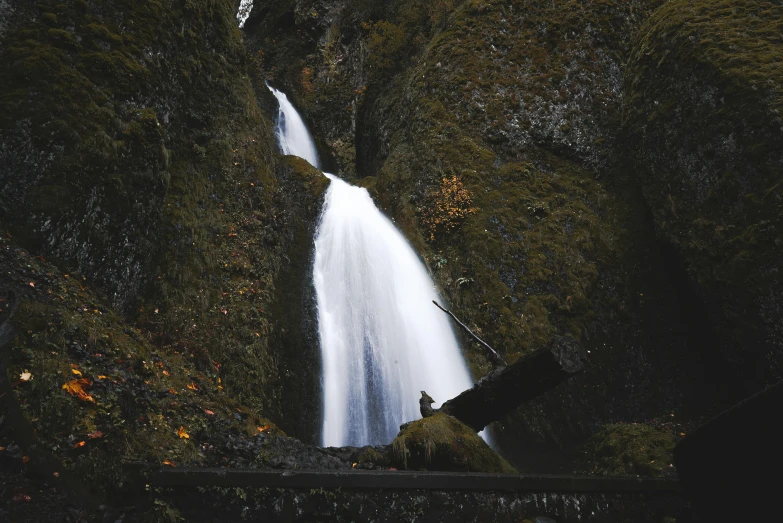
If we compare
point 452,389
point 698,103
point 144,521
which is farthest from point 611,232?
point 144,521

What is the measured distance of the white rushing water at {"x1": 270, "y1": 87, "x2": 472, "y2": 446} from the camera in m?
7.87

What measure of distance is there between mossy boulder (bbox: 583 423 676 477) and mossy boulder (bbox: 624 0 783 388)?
2.39 m

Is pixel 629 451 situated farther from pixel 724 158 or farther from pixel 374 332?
pixel 724 158

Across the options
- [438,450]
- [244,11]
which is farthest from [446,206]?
[244,11]

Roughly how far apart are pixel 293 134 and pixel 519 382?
15043 millimetres

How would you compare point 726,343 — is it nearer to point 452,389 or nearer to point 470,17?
point 452,389

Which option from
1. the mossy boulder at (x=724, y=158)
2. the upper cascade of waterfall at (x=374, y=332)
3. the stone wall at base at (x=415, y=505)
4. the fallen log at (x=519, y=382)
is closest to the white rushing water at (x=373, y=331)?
the upper cascade of waterfall at (x=374, y=332)

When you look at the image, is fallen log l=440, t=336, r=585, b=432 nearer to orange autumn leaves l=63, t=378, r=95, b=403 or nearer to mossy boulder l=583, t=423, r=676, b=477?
mossy boulder l=583, t=423, r=676, b=477

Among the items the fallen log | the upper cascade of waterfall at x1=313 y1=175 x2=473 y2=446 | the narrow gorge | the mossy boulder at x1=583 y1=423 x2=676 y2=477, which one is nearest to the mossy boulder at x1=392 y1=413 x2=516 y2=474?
the narrow gorge

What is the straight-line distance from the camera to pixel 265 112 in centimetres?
1644

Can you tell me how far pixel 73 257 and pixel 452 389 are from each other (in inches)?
269

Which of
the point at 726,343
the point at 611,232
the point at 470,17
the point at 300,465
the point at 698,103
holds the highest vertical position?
the point at 470,17

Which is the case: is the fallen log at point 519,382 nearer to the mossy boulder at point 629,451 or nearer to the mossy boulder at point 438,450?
the mossy boulder at point 438,450

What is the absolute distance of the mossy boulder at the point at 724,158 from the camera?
770 centimetres
